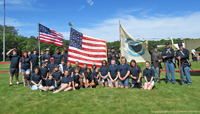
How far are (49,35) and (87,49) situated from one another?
11.8 ft

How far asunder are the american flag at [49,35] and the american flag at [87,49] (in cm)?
276

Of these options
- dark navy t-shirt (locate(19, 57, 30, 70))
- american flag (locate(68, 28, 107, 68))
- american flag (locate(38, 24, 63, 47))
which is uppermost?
american flag (locate(38, 24, 63, 47))

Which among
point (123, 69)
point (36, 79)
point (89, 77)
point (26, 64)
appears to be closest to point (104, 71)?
point (89, 77)

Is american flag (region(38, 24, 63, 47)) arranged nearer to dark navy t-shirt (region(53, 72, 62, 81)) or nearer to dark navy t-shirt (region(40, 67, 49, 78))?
dark navy t-shirt (region(40, 67, 49, 78))

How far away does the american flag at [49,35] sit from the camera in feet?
31.0

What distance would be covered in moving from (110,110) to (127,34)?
542 cm

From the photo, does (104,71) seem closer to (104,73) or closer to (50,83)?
(104,73)

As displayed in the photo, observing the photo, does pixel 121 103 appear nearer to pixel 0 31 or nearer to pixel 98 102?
pixel 98 102

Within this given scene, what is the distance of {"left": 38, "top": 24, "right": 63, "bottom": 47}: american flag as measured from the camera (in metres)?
9.45

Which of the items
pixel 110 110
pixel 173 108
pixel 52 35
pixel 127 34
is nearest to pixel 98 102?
pixel 110 110

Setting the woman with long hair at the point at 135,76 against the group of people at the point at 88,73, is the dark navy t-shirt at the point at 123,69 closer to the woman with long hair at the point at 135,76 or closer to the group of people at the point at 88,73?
the group of people at the point at 88,73

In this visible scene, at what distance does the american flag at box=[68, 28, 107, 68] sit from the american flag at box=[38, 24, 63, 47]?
9.05ft

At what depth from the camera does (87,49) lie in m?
7.85

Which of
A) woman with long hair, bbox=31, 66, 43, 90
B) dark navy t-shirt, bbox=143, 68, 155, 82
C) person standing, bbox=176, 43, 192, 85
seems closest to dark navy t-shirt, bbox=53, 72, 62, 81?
woman with long hair, bbox=31, 66, 43, 90
